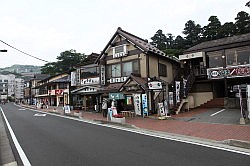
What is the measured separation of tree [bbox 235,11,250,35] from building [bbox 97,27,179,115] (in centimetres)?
1798

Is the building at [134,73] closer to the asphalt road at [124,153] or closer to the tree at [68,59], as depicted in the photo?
the asphalt road at [124,153]

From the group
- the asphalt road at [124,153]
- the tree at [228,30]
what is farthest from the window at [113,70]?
the tree at [228,30]

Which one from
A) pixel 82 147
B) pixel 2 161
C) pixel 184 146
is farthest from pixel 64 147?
pixel 184 146

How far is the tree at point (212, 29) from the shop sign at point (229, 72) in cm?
2185

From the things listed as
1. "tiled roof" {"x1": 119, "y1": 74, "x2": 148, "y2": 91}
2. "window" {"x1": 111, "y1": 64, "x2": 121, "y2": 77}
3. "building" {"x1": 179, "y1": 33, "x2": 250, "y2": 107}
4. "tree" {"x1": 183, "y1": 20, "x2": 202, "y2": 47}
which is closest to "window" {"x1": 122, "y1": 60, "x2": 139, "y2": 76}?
"window" {"x1": 111, "y1": 64, "x2": 121, "y2": 77}

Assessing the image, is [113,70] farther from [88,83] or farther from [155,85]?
[155,85]

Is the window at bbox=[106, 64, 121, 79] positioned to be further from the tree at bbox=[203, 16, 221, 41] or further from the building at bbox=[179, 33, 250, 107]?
the tree at bbox=[203, 16, 221, 41]

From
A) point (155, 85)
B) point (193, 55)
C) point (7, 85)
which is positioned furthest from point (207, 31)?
point (7, 85)

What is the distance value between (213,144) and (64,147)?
6323 mm

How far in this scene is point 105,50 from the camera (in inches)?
1094

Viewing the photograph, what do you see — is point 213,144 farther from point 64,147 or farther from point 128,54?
point 128,54

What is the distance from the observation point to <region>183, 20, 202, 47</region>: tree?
51219 mm

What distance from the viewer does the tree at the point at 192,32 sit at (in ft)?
168

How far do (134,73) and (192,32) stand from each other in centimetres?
3369
